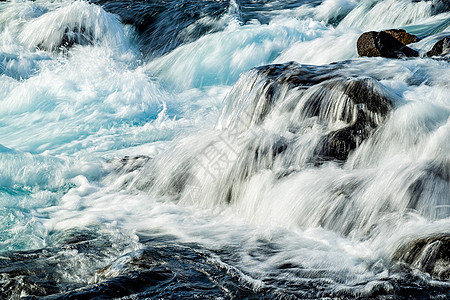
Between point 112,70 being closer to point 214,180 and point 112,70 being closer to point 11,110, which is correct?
point 11,110

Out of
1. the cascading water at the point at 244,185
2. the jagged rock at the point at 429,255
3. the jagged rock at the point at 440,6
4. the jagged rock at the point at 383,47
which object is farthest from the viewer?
the jagged rock at the point at 440,6

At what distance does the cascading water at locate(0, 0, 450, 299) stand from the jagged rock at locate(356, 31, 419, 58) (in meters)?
0.32

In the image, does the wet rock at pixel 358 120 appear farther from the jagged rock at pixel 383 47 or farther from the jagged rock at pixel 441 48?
the jagged rock at pixel 441 48

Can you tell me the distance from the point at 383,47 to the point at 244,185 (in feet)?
13.6

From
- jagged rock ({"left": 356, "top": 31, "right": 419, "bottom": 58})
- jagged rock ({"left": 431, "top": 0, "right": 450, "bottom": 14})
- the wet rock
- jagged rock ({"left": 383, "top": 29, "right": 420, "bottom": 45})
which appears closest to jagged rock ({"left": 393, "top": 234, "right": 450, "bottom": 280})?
the wet rock

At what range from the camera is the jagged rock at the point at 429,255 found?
3.76 m

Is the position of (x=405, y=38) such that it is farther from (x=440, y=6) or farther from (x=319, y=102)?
(x=319, y=102)

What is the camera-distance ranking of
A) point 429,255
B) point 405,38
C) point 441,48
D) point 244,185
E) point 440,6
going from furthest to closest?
1. point 440,6
2. point 405,38
3. point 441,48
4. point 244,185
5. point 429,255

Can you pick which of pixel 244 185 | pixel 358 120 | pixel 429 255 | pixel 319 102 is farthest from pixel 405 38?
pixel 429 255

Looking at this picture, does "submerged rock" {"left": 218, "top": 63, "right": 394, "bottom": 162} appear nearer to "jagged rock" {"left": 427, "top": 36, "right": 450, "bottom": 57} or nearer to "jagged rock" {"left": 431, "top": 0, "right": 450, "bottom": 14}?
"jagged rock" {"left": 427, "top": 36, "right": 450, "bottom": 57}

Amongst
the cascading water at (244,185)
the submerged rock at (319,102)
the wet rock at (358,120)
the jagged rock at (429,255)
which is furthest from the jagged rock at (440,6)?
the jagged rock at (429,255)

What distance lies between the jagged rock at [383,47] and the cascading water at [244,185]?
320 millimetres

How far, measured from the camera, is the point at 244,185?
5773 millimetres

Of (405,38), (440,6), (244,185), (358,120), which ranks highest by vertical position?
(440,6)
